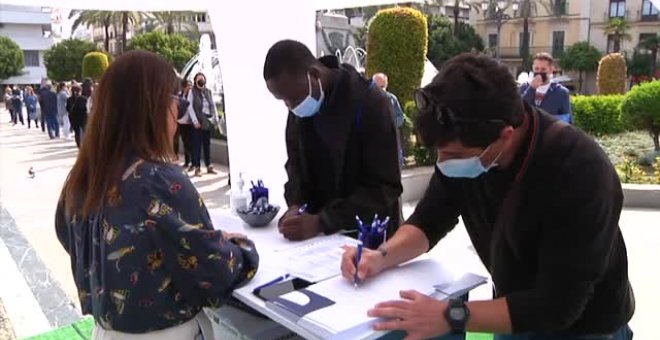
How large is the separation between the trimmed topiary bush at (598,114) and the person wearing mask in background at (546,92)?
656 cm

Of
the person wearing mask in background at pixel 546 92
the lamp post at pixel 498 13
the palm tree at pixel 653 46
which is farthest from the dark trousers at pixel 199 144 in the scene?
the lamp post at pixel 498 13

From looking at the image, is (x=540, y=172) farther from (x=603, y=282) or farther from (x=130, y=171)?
(x=130, y=171)

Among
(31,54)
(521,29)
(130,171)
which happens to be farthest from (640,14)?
(31,54)

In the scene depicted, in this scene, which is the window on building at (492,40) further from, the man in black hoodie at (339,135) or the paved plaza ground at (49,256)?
the man in black hoodie at (339,135)

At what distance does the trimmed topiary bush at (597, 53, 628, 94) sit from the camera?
15992mm

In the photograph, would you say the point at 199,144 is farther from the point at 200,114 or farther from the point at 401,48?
the point at 401,48

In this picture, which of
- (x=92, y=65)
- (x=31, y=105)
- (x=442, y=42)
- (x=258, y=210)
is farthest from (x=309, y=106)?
(x=442, y=42)

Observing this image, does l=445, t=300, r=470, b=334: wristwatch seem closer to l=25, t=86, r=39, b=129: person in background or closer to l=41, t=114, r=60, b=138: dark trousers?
l=41, t=114, r=60, b=138: dark trousers

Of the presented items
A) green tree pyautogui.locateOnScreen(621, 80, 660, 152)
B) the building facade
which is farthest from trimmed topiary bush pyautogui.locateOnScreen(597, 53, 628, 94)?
the building facade

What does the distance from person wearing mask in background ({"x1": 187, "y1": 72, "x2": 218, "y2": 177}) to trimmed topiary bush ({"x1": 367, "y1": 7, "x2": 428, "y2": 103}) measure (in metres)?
2.51

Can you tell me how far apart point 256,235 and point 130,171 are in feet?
2.69

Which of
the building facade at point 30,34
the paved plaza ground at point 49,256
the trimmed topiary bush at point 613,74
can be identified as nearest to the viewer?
the paved plaza ground at point 49,256

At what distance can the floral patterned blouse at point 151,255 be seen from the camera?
4.56ft

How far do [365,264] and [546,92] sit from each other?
3956 millimetres
